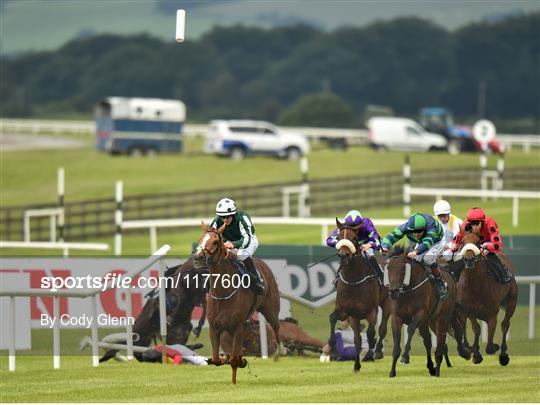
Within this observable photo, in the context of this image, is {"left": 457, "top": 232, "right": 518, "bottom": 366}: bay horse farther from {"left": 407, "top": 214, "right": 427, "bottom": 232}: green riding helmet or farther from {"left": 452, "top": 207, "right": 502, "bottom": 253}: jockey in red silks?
{"left": 407, "top": 214, "right": 427, "bottom": 232}: green riding helmet

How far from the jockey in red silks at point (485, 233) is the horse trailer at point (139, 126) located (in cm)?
4575

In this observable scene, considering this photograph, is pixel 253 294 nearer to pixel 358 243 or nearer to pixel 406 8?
pixel 358 243

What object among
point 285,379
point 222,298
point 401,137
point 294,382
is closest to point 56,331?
point 285,379

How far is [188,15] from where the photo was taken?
514 feet

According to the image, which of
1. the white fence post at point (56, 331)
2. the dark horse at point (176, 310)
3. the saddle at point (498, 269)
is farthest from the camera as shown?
the white fence post at point (56, 331)

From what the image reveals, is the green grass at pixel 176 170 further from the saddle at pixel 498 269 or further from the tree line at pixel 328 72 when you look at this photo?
the tree line at pixel 328 72

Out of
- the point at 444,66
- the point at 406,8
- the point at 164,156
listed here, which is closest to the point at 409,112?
the point at 444,66

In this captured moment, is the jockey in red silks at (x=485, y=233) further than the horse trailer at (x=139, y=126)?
No

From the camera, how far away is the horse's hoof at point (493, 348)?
14783mm

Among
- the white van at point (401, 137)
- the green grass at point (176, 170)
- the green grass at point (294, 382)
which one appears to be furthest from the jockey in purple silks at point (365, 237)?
the white van at point (401, 137)

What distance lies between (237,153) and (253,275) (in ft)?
144

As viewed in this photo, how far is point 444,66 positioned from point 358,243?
422 feet

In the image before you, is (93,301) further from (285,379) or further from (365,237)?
(365,237)

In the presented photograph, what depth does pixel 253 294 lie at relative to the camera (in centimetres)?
1385
